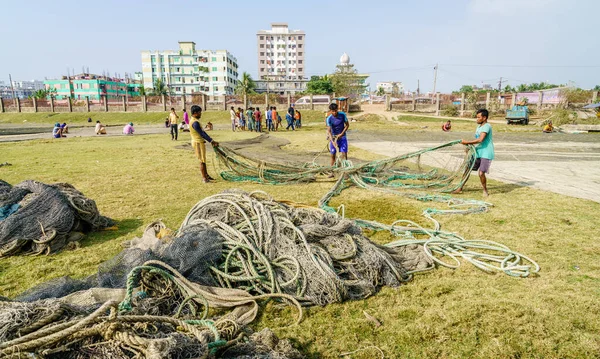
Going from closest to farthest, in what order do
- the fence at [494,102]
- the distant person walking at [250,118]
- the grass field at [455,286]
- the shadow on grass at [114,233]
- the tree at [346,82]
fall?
the grass field at [455,286], the shadow on grass at [114,233], the distant person walking at [250,118], the fence at [494,102], the tree at [346,82]

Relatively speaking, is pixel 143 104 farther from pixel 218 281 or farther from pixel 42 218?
pixel 218 281

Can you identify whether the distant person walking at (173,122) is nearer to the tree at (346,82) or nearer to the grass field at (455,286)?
the grass field at (455,286)

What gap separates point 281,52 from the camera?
361 feet

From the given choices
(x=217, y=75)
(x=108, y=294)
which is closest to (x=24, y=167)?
(x=108, y=294)

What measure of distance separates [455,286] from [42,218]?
509cm

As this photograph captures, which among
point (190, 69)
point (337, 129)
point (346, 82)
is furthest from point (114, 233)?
point (190, 69)

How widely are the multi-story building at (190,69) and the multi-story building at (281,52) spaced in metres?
14.0

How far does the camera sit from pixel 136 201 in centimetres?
680

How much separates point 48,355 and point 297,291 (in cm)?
201

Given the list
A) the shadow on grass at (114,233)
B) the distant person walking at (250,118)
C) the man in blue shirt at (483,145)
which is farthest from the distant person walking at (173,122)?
the man in blue shirt at (483,145)

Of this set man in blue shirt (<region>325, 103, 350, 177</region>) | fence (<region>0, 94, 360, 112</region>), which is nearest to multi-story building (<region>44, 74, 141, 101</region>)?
fence (<region>0, 94, 360, 112</region>)

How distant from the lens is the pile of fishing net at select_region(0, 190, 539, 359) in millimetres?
1952

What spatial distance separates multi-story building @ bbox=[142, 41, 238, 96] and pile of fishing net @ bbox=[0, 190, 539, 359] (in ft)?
311

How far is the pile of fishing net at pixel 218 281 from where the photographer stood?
1.95 meters
